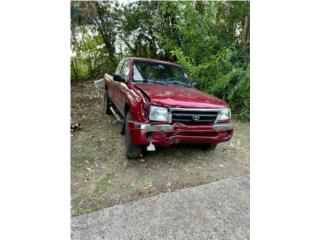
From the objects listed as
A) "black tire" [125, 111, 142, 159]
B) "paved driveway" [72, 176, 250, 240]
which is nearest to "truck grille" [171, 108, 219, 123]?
"black tire" [125, 111, 142, 159]

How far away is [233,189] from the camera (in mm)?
2688

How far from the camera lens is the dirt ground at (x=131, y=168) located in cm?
253

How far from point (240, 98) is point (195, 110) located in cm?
307

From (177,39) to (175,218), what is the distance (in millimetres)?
4854

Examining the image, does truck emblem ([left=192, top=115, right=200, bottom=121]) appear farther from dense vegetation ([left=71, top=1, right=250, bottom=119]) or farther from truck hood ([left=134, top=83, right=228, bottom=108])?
dense vegetation ([left=71, top=1, right=250, bottom=119])

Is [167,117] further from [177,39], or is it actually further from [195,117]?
[177,39]

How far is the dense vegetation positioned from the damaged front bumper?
235 cm

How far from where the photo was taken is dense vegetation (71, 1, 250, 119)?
542cm

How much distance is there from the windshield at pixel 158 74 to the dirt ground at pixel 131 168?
1.00 metres

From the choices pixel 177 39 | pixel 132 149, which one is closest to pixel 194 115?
pixel 132 149

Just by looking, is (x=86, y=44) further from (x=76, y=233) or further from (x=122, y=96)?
(x=76, y=233)

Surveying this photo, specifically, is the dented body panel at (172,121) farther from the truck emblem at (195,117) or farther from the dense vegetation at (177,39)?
the dense vegetation at (177,39)

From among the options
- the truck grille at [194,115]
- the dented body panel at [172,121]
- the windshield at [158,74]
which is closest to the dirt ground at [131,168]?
the dented body panel at [172,121]
